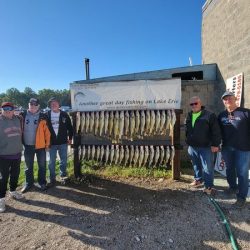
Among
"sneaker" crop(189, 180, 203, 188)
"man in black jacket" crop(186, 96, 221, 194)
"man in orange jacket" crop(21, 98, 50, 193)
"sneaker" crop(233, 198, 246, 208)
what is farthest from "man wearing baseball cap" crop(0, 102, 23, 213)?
"sneaker" crop(233, 198, 246, 208)

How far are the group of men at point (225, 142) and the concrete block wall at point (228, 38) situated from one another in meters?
1.62

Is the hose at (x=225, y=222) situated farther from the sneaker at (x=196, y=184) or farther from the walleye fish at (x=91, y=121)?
the walleye fish at (x=91, y=121)

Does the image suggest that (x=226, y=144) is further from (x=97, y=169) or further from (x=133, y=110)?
(x=97, y=169)

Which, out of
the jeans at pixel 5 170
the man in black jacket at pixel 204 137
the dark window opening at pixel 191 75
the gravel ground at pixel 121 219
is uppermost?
the dark window opening at pixel 191 75

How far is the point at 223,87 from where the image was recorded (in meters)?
7.40

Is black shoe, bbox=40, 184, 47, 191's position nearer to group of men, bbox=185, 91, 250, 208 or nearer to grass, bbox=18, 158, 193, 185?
grass, bbox=18, 158, 193, 185

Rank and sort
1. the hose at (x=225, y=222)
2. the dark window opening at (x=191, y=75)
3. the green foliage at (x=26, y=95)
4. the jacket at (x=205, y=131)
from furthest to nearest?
1. the green foliage at (x=26, y=95)
2. the dark window opening at (x=191, y=75)
3. the jacket at (x=205, y=131)
4. the hose at (x=225, y=222)

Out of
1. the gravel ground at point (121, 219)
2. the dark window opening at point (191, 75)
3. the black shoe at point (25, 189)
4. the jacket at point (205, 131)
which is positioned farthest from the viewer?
the dark window opening at point (191, 75)

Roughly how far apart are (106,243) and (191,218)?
1.48 meters

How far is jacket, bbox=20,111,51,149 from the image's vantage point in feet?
17.6

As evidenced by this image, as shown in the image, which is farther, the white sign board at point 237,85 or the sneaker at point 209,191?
the white sign board at point 237,85

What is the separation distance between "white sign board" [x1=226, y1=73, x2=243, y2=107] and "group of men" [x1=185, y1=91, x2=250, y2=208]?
1703mm

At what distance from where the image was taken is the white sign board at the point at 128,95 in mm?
5840

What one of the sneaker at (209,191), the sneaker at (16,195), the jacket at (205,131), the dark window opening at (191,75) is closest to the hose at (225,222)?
the sneaker at (209,191)
